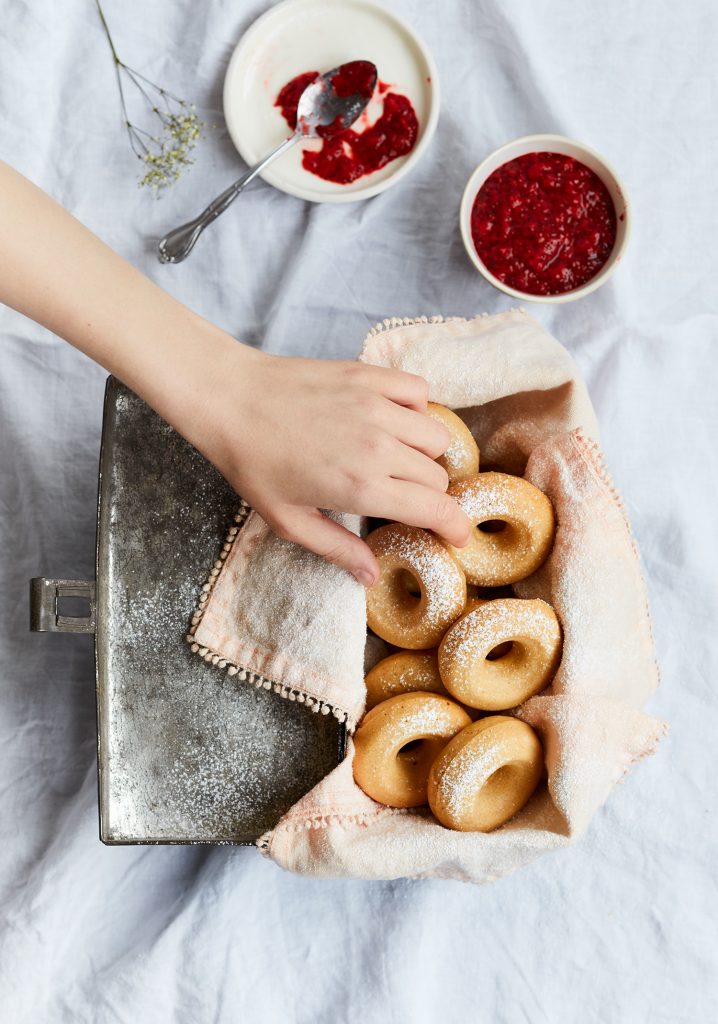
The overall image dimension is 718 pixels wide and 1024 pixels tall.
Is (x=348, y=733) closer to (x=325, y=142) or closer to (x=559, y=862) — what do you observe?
(x=559, y=862)

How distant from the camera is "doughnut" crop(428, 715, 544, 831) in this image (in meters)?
0.98

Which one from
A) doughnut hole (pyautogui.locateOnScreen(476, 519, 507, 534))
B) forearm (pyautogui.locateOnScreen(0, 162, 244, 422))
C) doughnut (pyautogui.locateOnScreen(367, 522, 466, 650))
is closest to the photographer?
forearm (pyautogui.locateOnScreen(0, 162, 244, 422))

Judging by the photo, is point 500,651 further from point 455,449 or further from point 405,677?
point 455,449

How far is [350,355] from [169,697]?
21.7 inches

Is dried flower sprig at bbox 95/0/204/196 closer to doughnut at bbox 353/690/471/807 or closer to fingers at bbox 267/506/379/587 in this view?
fingers at bbox 267/506/379/587

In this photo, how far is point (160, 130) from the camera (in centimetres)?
131

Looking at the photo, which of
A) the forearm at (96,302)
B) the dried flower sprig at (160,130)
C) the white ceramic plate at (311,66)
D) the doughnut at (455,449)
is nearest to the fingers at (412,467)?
the doughnut at (455,449)

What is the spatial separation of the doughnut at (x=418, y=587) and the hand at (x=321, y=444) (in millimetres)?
51

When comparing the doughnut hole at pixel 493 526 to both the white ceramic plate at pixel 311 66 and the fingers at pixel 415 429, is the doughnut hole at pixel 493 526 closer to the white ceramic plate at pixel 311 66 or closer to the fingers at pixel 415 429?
the fingers at pixel 415 429

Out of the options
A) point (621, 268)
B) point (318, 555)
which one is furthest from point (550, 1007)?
point (621, 268)

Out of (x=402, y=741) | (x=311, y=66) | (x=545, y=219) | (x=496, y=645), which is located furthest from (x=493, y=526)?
(x=311, y=66)

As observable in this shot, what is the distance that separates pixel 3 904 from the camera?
4.25 ft

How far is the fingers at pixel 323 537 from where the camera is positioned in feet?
3.21

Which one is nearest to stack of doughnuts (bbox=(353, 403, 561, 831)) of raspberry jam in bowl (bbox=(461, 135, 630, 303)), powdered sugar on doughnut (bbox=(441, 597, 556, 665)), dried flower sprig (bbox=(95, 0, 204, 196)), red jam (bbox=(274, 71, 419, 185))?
powdered sugar on doughnut (bbox=(441, 597, 556, 665))
